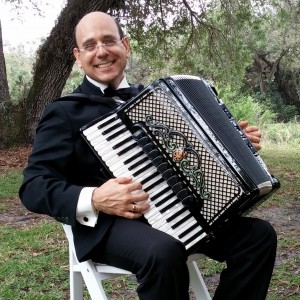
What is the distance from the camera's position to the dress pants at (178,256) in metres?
1.80

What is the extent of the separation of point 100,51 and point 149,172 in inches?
24.3

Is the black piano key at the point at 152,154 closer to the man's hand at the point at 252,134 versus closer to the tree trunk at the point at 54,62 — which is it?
the man's hand at the point at 252,134

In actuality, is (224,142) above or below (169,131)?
below

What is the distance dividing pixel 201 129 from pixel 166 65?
9.96 meters

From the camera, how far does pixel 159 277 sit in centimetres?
180

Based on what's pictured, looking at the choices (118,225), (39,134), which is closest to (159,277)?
(118,225)

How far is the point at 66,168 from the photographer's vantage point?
2.13 metres

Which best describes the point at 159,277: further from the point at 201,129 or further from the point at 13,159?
the point at 13,159

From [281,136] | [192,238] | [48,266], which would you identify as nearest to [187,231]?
[192,238]

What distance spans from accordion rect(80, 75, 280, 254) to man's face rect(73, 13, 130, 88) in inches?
13.9

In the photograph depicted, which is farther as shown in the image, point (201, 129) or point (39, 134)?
point (39, 134)

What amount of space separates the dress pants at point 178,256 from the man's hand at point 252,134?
0.36 metres

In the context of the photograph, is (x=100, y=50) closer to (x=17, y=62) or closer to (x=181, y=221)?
(x=181, y=221)

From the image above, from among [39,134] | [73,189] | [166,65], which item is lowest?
[166,65]
